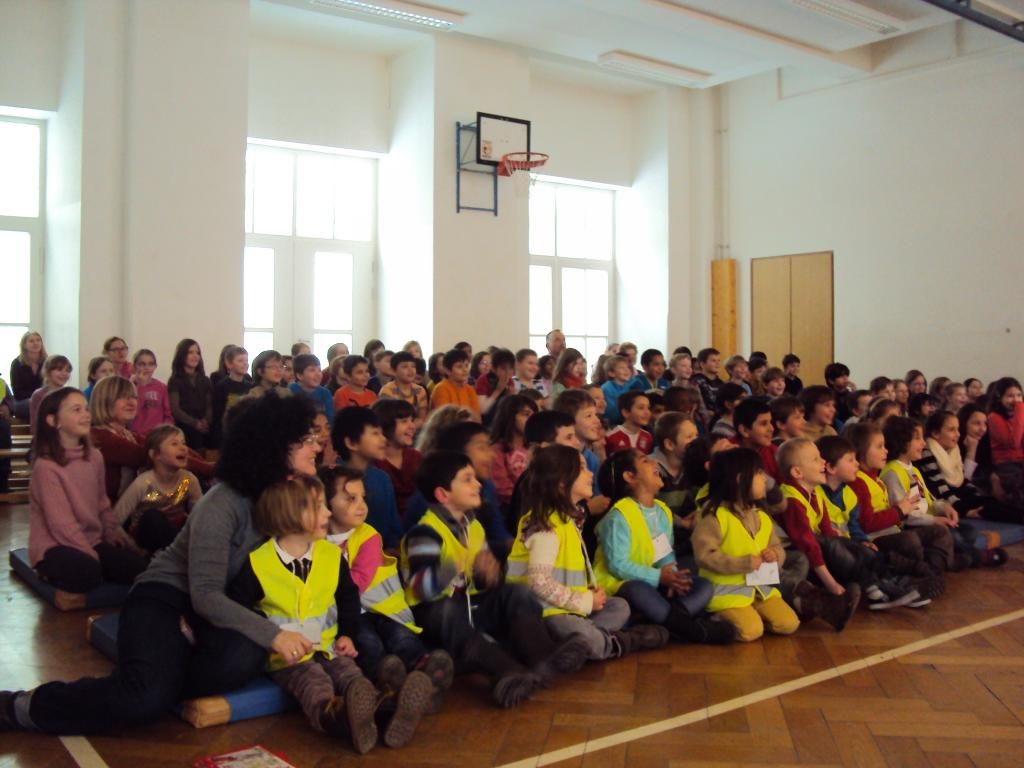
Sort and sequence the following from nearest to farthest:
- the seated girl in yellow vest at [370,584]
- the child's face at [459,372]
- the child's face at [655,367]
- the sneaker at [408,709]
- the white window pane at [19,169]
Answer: the sneaker at [408,709] → the seated girl in yellow vest at [370,584] → the child's face at [459,372] → the child's face at [655,367] → the white window pane at [19,169]

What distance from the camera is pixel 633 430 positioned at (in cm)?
540

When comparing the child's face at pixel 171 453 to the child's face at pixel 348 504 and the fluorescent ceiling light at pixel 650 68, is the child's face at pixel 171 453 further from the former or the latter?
the fluorescent ceiling light at pixel 650 68

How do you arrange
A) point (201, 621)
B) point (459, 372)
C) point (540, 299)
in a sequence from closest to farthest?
point (201, 621) → point (459, 372) → point (540, 299)

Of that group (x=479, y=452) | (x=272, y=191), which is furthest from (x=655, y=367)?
(x=272, y=191)

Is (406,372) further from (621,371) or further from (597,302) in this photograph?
(597,302)

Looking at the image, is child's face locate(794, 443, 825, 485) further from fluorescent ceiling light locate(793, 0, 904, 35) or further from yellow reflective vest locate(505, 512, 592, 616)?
fluorescent ceiling light locate(793, 0, 904, 35)

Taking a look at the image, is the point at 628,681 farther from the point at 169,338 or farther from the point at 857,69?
the point at 857,69

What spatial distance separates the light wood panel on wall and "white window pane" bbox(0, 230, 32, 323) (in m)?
8.09

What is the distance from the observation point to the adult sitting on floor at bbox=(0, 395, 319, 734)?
2791 millimetres

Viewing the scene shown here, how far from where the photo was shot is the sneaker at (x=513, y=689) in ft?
10.1

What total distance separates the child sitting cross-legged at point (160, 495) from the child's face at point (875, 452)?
327cm

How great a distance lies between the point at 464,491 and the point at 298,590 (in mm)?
741

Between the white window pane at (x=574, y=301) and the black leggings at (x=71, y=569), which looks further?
the white window pane at (x=574, y=301)

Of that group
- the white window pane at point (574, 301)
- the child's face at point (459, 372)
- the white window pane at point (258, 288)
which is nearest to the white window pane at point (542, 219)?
the white window pane at point (574, 301)
